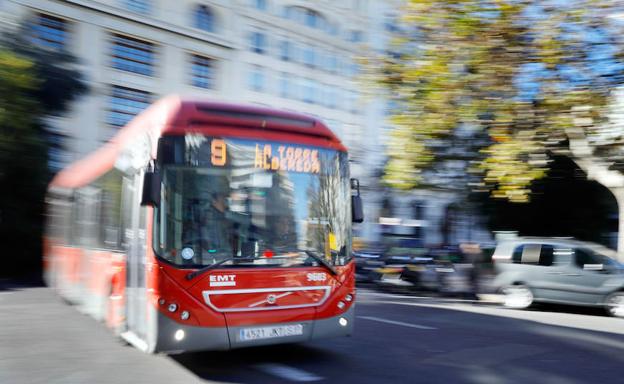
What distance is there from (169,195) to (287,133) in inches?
61.2

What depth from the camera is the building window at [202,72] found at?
136ft

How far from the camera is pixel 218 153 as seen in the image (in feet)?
21.2

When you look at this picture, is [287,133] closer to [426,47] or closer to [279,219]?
[279,219]

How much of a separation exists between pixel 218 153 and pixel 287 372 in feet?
8.02

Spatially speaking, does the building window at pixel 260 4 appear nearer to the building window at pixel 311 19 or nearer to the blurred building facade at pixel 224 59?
the blurred building facade at pixel 224 59

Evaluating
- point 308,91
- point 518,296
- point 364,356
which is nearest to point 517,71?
point 518,296

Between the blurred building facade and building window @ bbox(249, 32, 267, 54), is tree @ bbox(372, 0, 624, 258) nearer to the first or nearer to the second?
the blurred building facade

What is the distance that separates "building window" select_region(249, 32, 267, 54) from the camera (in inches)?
1761

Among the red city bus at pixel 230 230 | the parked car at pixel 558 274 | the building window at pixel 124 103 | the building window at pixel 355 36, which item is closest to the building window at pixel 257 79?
the building window at pixel 124 103

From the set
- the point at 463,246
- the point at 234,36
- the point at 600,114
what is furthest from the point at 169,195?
the point at 234,36

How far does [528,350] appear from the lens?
27.4ft

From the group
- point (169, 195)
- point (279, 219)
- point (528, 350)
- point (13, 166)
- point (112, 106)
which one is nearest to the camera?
point (169, 195)

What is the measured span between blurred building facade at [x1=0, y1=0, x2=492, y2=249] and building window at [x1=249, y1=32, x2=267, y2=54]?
72mm

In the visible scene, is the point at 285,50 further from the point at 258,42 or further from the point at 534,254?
the point at 534,254
